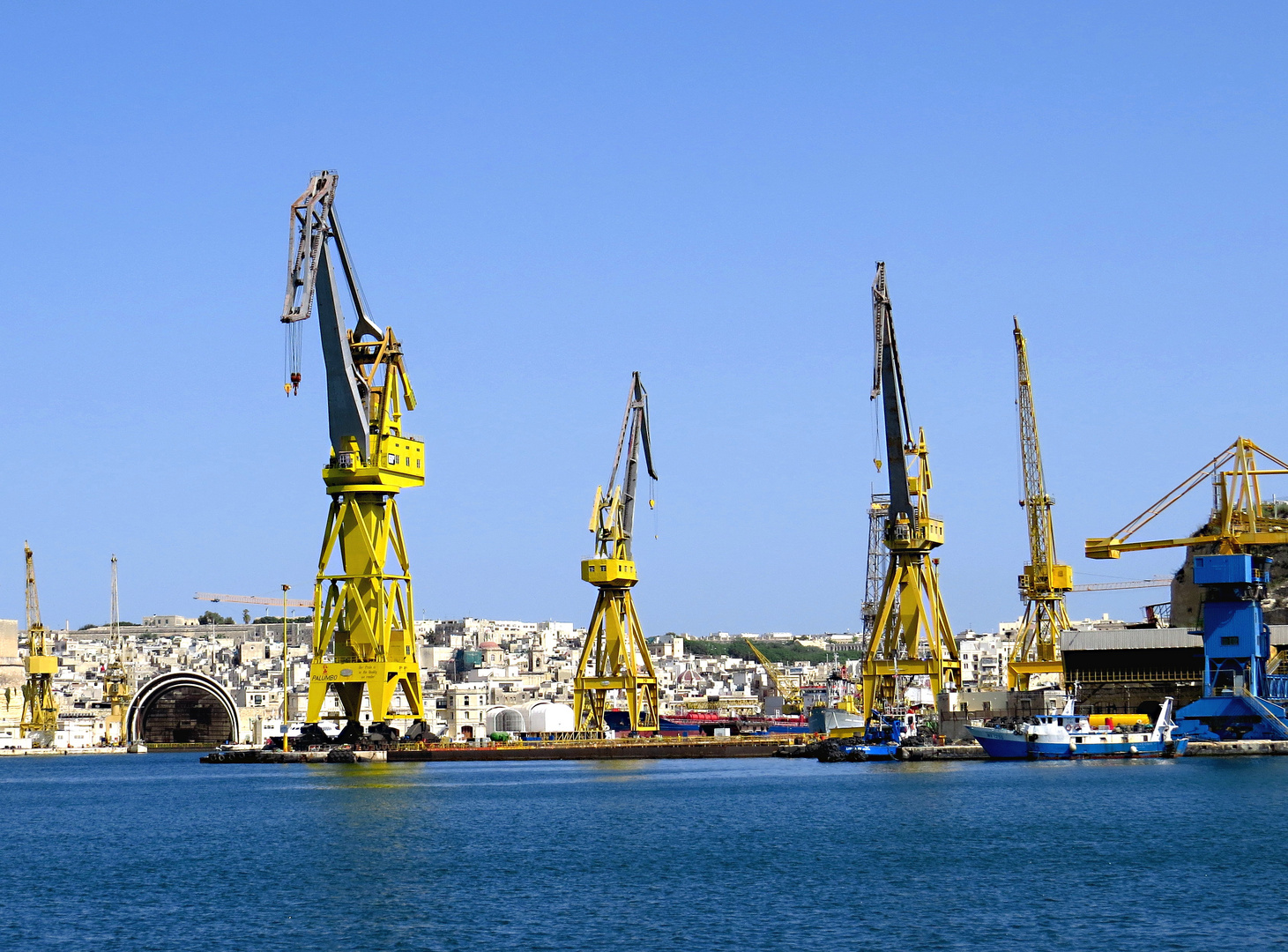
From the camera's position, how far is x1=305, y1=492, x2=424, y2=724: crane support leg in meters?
77.2

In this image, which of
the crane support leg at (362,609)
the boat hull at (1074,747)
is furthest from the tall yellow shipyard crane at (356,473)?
the boat hull at (1074,747)

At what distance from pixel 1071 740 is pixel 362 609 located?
33912mm

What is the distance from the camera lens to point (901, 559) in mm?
81375

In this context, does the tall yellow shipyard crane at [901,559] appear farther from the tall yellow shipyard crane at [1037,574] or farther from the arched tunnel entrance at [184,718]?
the arched tunnel entrance at [184,718]

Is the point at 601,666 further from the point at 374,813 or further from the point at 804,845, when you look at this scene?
the point at 804,845

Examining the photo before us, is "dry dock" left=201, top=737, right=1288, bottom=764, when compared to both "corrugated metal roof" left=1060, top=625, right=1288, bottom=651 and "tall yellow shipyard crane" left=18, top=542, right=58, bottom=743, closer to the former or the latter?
"corrugated metal roof" left=1060, top=625, right=1288, bottom=651

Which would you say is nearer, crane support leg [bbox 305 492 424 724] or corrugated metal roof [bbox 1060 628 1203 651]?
crane support leg [bbox 305 492 424 724]

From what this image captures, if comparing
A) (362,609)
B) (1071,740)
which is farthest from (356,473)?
(1071,740)

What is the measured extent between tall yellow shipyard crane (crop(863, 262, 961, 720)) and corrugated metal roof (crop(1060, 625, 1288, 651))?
17142mm

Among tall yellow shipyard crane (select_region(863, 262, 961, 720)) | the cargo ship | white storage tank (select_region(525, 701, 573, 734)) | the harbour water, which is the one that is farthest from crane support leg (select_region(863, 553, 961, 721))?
white storage tank (select_region(525, 701, 573, 734))

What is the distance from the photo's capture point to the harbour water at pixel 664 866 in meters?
28.4

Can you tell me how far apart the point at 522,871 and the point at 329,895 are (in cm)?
515

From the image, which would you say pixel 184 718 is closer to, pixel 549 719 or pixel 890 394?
pixel 549 719

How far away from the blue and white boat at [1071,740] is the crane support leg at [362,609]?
2844 cm
